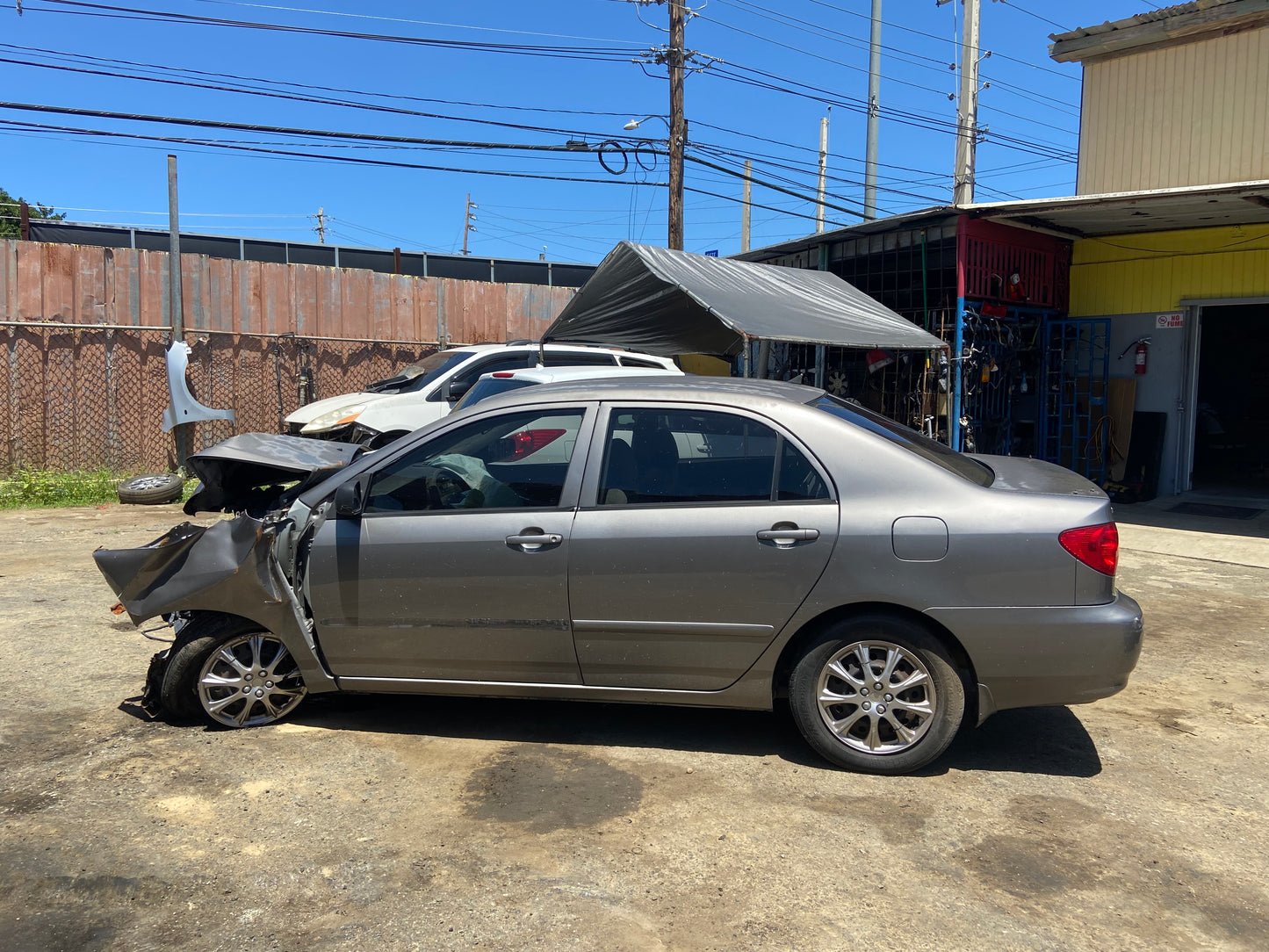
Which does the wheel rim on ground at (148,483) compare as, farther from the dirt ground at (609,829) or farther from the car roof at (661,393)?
the car roof at (661,393)

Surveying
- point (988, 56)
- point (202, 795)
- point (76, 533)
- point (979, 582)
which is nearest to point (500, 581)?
point (202, 795)

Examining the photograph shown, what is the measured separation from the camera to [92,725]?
4465mm

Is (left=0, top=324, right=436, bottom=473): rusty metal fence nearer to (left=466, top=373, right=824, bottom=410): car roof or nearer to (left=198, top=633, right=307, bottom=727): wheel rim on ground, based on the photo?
(left=198, top=633, right=307, bottom=727): wheel rim on ground

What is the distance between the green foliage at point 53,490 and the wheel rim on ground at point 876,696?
33.0 feet

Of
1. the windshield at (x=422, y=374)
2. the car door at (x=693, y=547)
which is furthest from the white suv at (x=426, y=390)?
the car door at (x=693, y=547)

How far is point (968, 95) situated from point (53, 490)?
16.4 m

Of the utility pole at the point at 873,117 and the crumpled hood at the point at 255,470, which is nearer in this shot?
the crumpled hood at the point at 255,470

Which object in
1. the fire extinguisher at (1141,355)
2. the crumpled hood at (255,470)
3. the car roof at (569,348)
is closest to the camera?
the crumpled hood at (255,470)

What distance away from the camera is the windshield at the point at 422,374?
10.6 meters

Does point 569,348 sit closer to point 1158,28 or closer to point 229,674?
point 229,674

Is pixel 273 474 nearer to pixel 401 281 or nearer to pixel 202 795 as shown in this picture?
pixel 202 795

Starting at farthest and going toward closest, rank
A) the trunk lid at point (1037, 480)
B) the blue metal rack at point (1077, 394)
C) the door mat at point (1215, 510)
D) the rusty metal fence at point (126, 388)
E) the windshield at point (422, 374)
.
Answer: the blue metal rack at point (1077, 394)
the rusty metal fence at point (126, 388)
the door mat at point (1215, 510)
the windshield at point (422, 374)
the trunk lid at point (1037, 480)

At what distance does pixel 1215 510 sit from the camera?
11297mm

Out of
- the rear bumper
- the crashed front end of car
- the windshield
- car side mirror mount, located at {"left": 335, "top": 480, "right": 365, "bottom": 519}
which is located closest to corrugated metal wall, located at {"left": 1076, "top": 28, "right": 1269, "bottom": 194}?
the windshield
